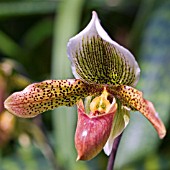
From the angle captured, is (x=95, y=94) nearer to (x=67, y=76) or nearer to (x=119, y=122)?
(x=119, y=122)

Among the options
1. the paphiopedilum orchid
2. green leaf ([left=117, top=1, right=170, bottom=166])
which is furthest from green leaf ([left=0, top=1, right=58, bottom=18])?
the paphiopedilum orchid

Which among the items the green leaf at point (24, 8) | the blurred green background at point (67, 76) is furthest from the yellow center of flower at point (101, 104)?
the green leaf at point (24, 8)

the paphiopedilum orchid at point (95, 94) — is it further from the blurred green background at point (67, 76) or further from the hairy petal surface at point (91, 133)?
the blurred green background at point (67, 76)

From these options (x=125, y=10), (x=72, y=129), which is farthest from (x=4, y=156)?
(x=125, y=10)

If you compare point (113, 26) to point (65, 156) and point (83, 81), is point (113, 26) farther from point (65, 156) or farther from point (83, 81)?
point (83, 81)

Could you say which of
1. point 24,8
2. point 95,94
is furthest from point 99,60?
point 24,8

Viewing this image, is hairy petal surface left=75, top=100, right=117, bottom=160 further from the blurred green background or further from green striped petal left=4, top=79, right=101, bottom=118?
the blurred green background
